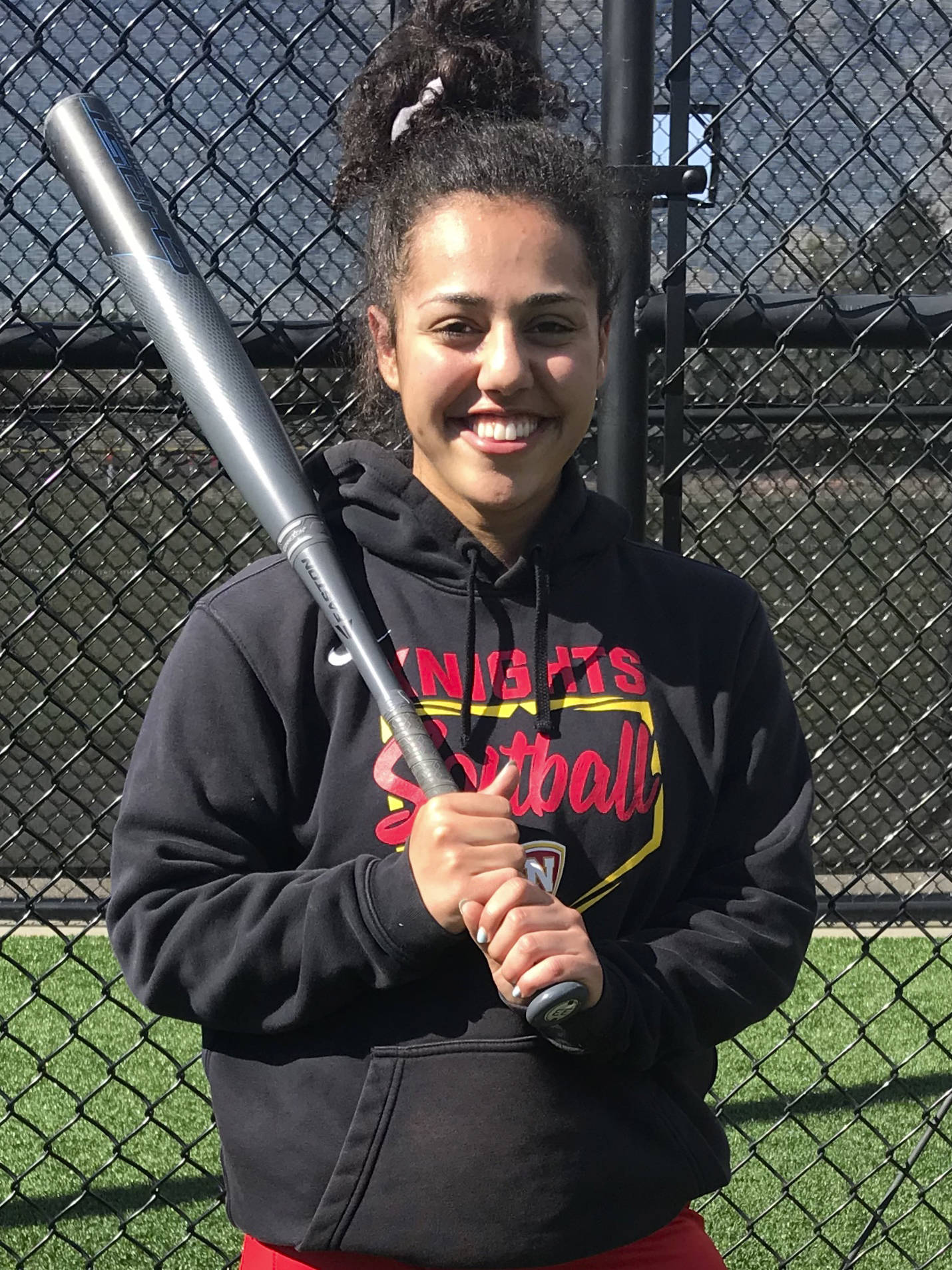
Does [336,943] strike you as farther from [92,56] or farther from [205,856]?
[92,56]

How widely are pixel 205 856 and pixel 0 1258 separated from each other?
2056mm

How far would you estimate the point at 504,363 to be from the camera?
1388 mm

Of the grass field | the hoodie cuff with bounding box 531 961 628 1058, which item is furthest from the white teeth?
the grass field

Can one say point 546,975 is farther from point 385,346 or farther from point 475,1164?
point 385,346

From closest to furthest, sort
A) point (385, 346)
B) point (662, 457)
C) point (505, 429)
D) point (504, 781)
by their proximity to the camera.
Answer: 1. point (504, 781)
2. point (505, 429)
3. point (385, 346)
4. point (662, 457)

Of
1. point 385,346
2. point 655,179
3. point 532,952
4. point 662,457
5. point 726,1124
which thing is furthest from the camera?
point 726,1124

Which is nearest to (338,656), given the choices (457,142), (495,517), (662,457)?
(495,517)

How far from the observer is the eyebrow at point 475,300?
1.40 m

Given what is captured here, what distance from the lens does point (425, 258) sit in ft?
4.72

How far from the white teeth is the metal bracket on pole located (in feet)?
2.26

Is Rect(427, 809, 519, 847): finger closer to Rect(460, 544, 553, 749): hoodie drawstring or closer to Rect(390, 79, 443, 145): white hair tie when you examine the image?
Rect(460, 544, 553, 749): hoodie drawstring

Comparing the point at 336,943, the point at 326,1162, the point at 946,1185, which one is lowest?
the point at 946,1185

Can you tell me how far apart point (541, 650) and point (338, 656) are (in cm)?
22

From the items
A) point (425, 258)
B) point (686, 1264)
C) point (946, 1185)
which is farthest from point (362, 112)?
point (946, 1185)
